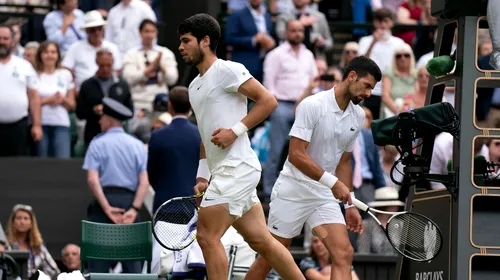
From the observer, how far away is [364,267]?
16.1 metres

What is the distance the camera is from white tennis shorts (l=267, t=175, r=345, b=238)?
11945 millimetres

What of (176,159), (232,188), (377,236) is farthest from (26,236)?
(232,188)

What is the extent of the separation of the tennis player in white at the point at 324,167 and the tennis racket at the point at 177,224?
0.62 metres

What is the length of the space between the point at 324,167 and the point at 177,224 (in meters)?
1.29

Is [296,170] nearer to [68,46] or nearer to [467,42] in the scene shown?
[467,42]

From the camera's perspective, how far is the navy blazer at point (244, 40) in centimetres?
1959

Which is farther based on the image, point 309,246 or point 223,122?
point 309,246

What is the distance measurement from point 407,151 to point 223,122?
1.64 metres

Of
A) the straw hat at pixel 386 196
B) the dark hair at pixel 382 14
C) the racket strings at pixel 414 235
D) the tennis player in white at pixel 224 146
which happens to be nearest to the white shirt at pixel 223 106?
the tennis player in white at pixel 224 146

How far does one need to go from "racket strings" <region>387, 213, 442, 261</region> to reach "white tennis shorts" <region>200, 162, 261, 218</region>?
1333 mm

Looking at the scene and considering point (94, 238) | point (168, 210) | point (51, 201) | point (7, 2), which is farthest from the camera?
point (7, 2)

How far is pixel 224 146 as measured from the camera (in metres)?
10.9

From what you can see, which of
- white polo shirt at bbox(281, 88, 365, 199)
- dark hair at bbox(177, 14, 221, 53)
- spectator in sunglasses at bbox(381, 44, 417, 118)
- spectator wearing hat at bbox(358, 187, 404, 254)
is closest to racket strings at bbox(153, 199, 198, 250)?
white polo shirt at bbox(281, 88, 365, 199)

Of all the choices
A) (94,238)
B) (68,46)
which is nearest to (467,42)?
(94,238)
